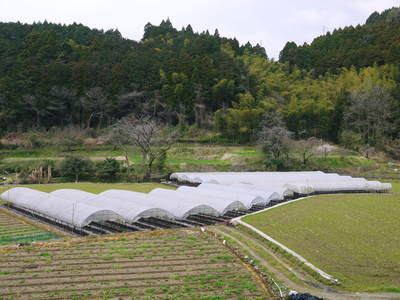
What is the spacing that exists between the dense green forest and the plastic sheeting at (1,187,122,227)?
2683 cm

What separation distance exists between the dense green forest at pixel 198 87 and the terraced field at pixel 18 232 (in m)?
29.6

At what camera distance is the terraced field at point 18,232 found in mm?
15305

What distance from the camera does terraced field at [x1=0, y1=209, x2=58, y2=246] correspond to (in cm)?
1530

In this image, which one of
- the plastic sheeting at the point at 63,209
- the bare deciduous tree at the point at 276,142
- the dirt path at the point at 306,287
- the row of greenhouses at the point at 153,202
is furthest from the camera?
the bare deciduous tree at the point at 276,142

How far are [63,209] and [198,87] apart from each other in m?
34.4

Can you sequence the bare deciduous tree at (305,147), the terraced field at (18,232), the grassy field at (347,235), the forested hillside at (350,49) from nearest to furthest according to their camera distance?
the grassy field at (347,235)
the terraced field at (18,232)
the bare deciduous tree at (305,147)
the forested hillside at (350,49)

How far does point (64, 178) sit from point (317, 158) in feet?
78.4

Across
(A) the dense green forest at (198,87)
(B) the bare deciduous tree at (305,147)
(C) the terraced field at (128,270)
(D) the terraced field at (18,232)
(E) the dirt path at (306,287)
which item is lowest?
(D) the terraced field at (18,232)

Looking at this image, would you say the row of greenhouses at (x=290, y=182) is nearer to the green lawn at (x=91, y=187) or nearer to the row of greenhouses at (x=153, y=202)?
the row of greenhouses at (x=153, y=202)

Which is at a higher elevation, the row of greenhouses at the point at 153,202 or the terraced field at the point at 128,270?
the row of greenhouses at the point at 153,202

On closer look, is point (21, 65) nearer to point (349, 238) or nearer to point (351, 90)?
point (351, 90)

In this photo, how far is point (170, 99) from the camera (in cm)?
5025

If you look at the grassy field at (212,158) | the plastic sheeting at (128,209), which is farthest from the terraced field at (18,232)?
the grassy field at (212,158)

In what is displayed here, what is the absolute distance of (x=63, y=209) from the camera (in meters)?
18.0
